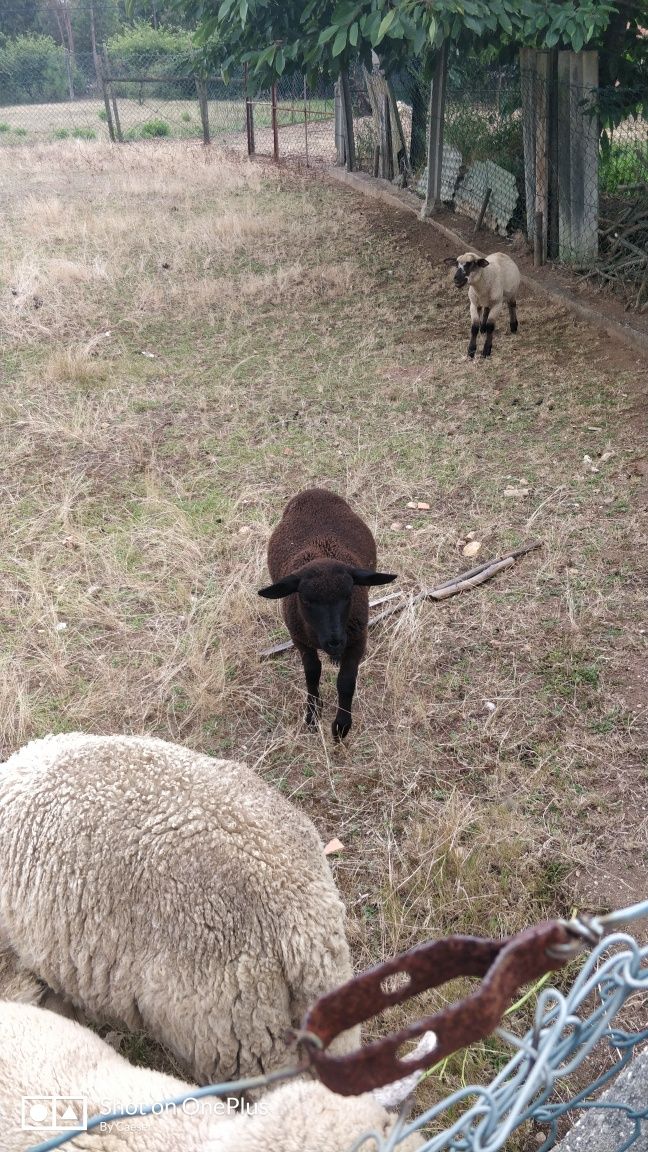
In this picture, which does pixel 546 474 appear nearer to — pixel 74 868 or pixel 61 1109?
pixel 74 868

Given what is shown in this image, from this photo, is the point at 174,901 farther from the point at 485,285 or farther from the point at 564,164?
the point at 564,164

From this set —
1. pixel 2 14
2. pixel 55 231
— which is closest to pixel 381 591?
pixel 55 231

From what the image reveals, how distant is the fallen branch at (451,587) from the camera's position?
14.6 ft

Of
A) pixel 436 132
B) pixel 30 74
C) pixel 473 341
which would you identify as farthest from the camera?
pixel 30 74

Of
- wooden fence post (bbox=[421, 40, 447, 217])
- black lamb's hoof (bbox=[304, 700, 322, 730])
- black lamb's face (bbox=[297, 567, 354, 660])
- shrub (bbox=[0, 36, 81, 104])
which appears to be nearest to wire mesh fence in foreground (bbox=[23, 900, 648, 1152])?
black lamb's face (bbox=[297, 567, 354, 660])

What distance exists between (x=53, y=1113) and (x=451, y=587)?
11.0ft

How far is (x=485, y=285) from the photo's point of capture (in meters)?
7.61

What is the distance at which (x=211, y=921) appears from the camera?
2275mm

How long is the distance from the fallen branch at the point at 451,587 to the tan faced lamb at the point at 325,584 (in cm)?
37

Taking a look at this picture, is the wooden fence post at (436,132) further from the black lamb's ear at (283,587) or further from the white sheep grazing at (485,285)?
the black lamb's ear at (283,587)

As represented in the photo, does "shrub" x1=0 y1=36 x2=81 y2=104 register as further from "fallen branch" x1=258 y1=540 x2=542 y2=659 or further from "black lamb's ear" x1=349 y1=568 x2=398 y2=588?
"black lamb's ear" x1=349 y1=568 x2=398 y2=588

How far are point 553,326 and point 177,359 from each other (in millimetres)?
3881

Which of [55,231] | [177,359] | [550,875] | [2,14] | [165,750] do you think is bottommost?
[550,875]

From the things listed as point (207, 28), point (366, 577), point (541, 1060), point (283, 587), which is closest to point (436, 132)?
point (207, 28)
